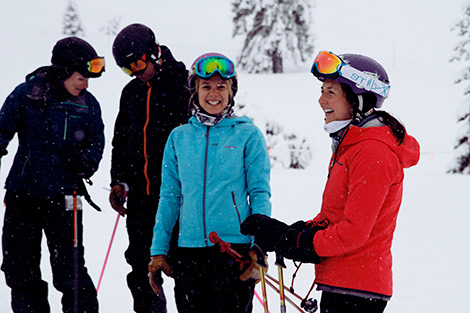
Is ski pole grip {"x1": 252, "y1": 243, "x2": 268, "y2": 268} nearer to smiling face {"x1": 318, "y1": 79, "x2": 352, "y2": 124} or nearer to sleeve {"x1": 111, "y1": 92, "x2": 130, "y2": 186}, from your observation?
smiling face {"x1": 318, "y1": 79, "x2": 352, "y2": 124}

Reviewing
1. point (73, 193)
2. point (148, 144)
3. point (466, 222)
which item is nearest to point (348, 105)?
point (148, 144)

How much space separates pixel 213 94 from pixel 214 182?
544 millimetres

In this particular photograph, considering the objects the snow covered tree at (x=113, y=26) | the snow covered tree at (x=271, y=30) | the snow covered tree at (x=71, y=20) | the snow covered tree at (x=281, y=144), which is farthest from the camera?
the snow covered tree at (x=113, y=26)

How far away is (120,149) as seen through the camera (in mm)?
Result: 4176

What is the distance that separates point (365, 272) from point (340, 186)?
0.41 metres

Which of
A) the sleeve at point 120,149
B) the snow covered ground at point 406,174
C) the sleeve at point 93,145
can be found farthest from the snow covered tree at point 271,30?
the sleeve at point 120,149

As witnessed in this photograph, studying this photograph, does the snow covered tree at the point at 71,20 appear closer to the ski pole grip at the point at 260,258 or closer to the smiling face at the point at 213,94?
the smiling face at the point at 213,94

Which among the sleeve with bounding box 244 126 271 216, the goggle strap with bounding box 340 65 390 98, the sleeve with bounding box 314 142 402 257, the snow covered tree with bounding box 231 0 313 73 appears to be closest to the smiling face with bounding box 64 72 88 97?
the sleeve with bounding box 244 126 271 216

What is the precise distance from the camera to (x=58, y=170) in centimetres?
403

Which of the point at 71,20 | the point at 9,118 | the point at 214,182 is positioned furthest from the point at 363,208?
the point at 71,20

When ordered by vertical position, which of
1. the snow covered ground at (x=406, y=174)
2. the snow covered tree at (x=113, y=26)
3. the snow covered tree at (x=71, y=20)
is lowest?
the snow covered ground at (x=406, y=174)

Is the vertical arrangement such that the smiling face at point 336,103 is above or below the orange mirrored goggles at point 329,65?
below

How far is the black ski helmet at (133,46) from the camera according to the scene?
3723 mm

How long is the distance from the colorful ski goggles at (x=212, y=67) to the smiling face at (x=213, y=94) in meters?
0.05
